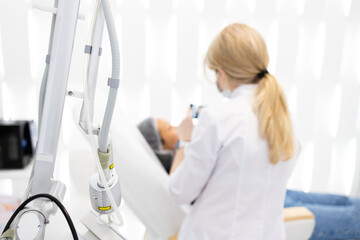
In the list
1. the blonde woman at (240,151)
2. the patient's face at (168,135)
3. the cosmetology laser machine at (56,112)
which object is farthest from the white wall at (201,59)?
the cosmetology laser machine at (56,112)

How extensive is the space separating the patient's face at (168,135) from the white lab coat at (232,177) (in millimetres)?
728

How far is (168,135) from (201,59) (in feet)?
1.97

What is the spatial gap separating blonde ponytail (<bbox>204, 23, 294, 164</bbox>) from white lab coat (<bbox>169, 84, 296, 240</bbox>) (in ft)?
0.10

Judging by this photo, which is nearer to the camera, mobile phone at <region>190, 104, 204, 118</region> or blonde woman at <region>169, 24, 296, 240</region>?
blonde woman at <region>169, 24, 296, 240</region>

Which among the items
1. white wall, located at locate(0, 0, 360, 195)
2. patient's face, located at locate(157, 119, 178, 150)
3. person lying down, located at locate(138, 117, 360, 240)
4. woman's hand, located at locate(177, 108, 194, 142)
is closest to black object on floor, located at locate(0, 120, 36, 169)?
white wall, located at locate(0, 0, 360, 195)

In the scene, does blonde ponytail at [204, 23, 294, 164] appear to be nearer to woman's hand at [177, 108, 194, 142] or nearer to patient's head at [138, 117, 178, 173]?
woman's hand at [177, 108, 194, 142]

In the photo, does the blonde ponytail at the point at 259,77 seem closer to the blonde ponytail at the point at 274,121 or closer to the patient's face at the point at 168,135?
the blonde ponytail at the point at 274,121

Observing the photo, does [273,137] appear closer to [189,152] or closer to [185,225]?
[189,152]

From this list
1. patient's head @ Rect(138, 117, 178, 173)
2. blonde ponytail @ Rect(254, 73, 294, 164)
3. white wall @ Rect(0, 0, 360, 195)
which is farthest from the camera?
white wall @ Rect(0, 0, 360, 195)

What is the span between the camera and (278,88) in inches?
39.9

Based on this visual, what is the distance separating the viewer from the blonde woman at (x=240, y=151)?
972 mm

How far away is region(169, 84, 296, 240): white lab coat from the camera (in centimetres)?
97

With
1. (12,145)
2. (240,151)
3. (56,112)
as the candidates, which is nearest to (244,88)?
(240,151)

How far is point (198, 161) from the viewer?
1007 mm
